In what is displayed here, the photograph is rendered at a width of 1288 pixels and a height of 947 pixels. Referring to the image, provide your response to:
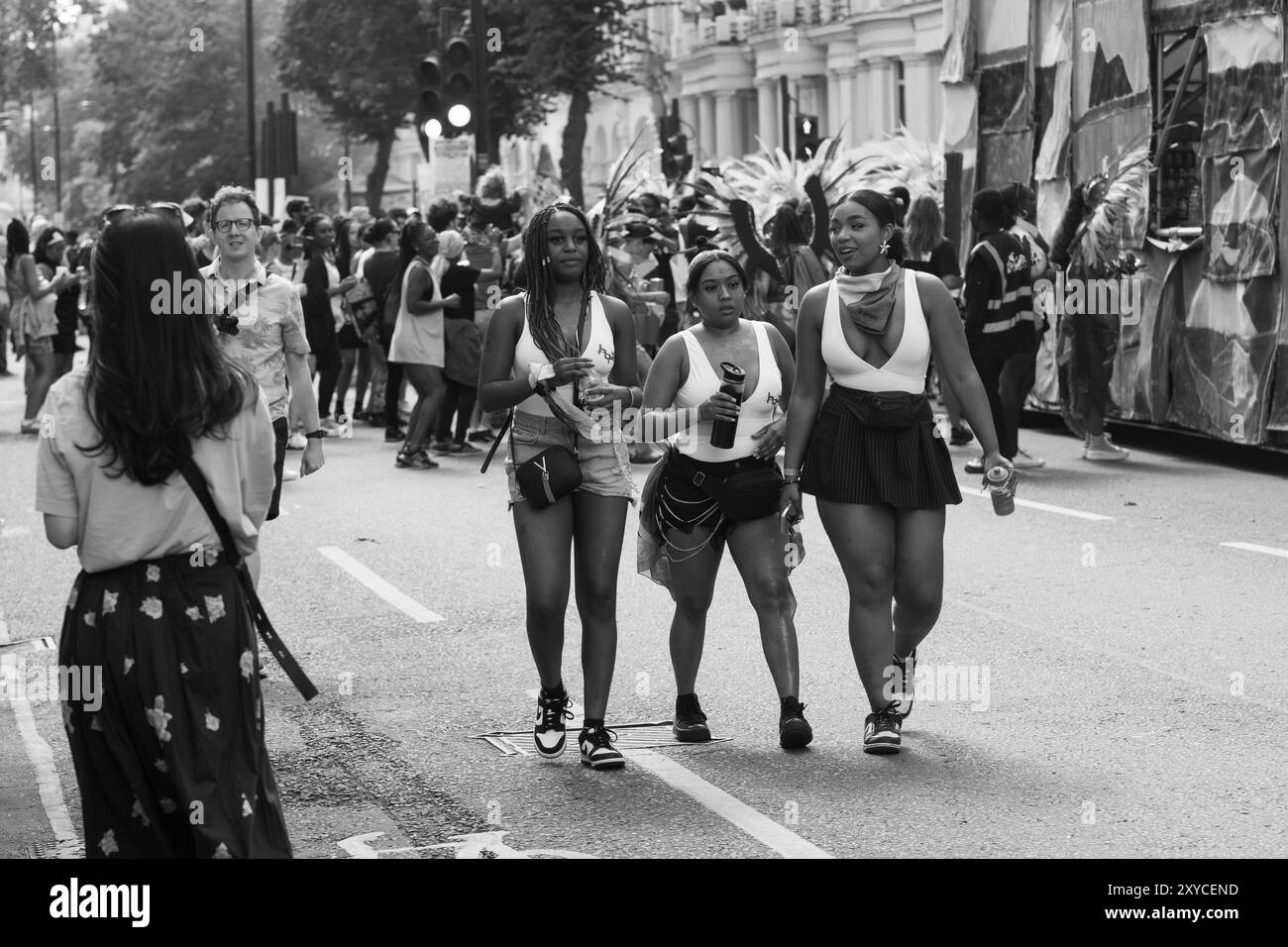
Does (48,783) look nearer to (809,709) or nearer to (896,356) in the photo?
(809,709)

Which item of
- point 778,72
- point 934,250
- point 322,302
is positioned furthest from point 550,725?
point 778,72

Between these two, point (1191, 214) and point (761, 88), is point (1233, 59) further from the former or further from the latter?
point (761, 88)

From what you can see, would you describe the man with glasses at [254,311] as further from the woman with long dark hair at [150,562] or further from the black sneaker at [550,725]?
the woman with long dark hair at [150,562]

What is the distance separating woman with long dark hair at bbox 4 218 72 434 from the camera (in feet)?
61.7

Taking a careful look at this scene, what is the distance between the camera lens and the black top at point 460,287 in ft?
52.5

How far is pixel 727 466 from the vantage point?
6.65 metres

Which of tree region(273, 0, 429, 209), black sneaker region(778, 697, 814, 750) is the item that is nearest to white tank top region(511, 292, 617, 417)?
black sneaker region(778, 697, 814, 750)

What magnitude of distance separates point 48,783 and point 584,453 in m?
1.93

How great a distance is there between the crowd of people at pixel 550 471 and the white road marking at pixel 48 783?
106 cm

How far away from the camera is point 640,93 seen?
78938 mm

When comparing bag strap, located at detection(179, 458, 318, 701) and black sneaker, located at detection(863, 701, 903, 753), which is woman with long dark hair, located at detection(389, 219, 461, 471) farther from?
bag strap, located at detection(179, 458, 318, 701)
